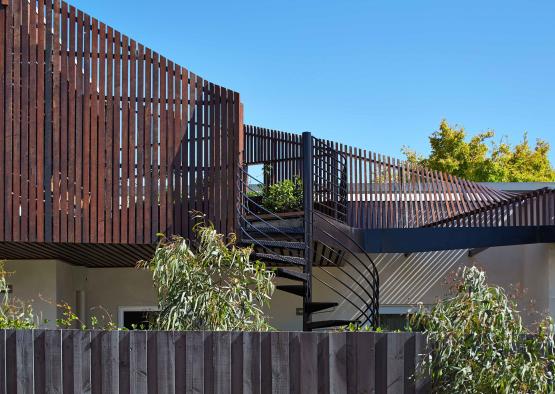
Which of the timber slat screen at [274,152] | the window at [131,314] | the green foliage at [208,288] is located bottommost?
the window at [131,314]

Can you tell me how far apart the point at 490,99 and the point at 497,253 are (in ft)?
43.7

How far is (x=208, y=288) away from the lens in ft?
22.1

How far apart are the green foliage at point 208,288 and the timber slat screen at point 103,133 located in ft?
9.75

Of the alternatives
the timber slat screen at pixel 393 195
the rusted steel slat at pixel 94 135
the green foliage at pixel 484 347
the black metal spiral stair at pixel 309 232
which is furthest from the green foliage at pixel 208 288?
the timber slat screen at pixel 393 195

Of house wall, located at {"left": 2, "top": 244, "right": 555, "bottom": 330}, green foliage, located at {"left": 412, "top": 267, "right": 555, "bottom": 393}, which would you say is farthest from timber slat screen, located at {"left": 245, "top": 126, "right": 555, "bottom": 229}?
green foliage, located at {"left": 412, "top": 267, "right": 555, "bottom": 393}

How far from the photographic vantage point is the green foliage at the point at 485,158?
2836 centimetres

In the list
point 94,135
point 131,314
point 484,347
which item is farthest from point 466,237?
point 484,347

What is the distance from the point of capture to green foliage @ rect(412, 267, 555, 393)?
5.38 metres

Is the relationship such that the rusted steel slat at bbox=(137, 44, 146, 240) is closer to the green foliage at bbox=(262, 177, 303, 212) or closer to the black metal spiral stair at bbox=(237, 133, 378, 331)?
the black metal spiral stair at bbox=(237, 133, 378, 331)

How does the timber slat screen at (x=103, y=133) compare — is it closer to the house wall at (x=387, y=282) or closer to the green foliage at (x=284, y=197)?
the green foliage at (x=284, y=197)

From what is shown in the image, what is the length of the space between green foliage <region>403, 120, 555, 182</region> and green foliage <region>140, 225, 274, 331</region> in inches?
862

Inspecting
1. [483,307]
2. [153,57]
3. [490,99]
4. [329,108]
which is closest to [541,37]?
[490,99]

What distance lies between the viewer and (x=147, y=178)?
33.2 feet

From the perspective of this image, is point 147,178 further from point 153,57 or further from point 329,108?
point 329,108
